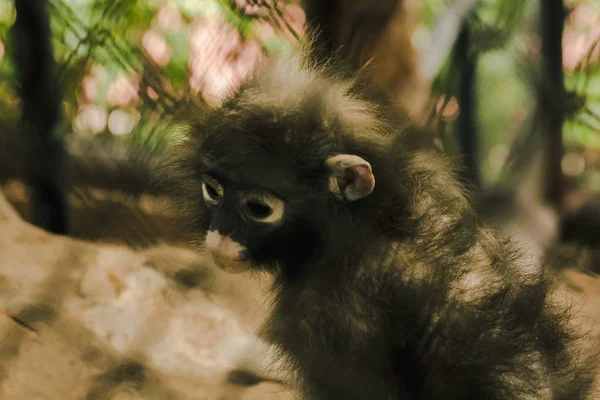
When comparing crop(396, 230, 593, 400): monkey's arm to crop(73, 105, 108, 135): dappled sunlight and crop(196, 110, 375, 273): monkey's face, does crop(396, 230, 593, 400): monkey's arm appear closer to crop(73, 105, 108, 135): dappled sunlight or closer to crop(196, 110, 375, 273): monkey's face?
crop(196, 110, 375, 273): monkey's face

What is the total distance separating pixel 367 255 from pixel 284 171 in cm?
25

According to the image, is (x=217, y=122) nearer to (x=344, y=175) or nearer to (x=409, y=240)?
(x=344, y=175)

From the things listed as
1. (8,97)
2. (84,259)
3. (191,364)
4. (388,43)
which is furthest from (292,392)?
(8,97)

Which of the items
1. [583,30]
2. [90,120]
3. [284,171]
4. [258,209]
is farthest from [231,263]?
[583,30]

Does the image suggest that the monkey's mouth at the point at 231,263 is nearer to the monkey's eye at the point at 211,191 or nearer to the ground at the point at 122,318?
the monkey's eye at the point at 211,191

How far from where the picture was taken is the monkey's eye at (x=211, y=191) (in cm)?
166

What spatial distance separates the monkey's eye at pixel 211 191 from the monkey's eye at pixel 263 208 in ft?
0.31

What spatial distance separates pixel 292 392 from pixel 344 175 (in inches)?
26.5

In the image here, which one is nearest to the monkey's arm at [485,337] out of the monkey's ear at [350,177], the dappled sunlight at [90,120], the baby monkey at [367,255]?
the baby monkey at [367,255]

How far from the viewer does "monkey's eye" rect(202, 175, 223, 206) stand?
5.43ft

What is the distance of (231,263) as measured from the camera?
1.61 metres

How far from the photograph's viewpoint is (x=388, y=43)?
2486 mm

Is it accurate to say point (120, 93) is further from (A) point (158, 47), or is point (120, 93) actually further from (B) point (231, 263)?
(B) point (231, 263)

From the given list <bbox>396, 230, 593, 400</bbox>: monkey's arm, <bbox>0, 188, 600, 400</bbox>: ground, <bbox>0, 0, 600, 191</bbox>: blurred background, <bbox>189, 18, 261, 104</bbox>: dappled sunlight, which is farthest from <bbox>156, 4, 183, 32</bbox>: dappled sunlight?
<bbox>396, 230, 593, 400</bbox>: monkey's arm
